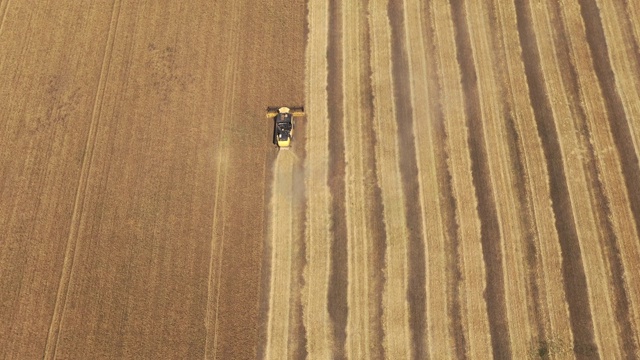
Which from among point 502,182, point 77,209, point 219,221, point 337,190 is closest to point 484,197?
point 502,182

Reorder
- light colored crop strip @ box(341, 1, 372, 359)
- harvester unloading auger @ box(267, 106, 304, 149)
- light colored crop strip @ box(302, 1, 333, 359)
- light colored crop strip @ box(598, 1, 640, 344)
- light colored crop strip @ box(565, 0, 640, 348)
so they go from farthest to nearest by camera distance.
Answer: harvester unloading auger @ box(267, 106, 304, 149), light colored crop strip @ box(565, 0, 640, 348), light colored crop strip @ box(598, 1, 640, 344), light colored crop strip @ box(302, 1, 333, 359), light colored crop strip @ box(341, 1, 372, 359)

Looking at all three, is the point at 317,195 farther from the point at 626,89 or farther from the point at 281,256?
the point at 626,89

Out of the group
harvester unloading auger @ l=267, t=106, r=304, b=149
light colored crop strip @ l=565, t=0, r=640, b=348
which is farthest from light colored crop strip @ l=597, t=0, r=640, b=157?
harvester unloading auger @ l=267, t=106, r=304, b=149

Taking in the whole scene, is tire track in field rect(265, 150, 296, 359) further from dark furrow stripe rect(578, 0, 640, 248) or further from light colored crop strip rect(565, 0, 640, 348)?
dark furrow stripe rect(578, 0, 640, 248)

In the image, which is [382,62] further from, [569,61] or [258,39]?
[569,61]

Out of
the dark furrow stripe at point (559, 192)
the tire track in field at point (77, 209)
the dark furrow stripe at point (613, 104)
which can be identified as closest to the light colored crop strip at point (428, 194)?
the dark furrow stripe at point (559, 192)

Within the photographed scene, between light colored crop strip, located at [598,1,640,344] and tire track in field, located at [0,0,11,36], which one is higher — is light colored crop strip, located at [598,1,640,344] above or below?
below
